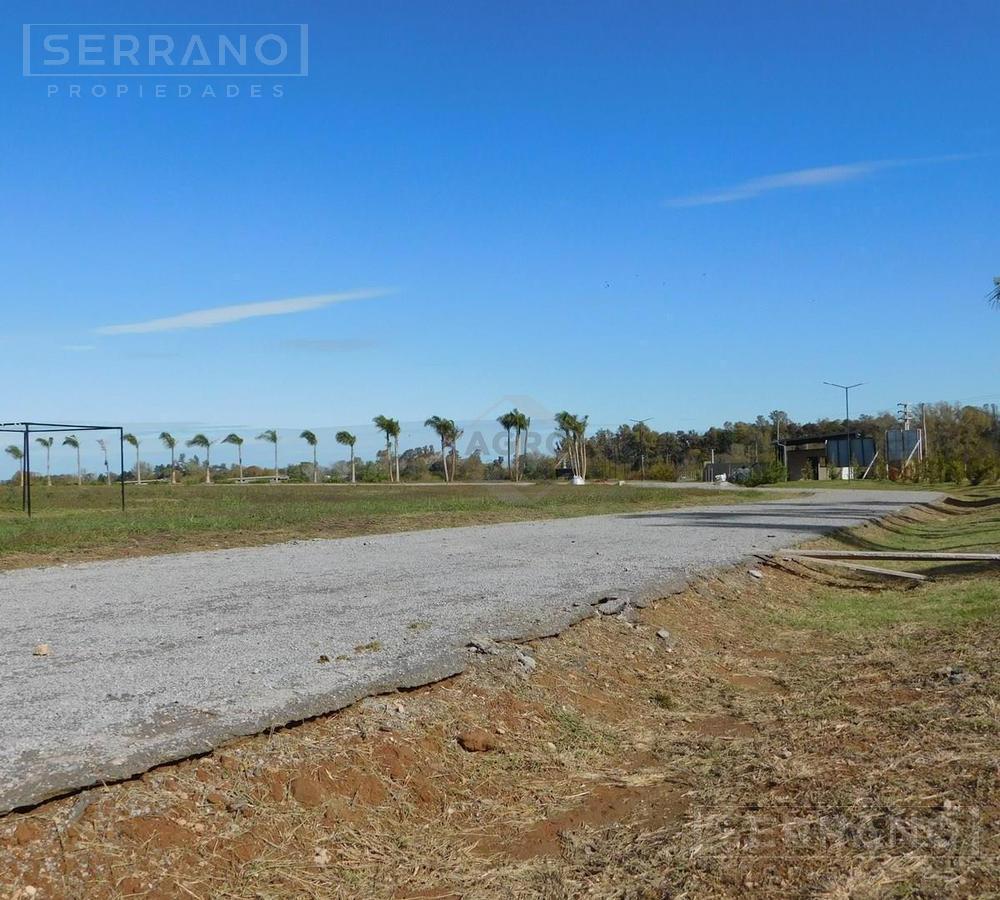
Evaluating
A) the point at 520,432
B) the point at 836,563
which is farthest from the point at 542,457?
the point at 836,563

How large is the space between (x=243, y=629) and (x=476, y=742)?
2.96 meters

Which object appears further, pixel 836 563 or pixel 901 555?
pixel 836 563

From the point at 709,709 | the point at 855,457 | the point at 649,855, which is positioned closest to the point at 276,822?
the point at 649,855

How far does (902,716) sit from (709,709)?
4.04 ft

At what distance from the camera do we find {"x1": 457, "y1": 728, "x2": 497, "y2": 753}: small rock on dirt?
5.26 meters

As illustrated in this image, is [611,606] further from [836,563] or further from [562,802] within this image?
[836,563]

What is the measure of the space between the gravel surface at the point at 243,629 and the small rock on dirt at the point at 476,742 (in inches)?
23.9

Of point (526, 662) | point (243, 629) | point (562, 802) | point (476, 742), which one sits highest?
point (243, 629)

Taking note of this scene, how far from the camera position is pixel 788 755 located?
17.3 ft

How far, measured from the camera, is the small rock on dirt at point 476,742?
17.3ft

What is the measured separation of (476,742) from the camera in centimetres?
530

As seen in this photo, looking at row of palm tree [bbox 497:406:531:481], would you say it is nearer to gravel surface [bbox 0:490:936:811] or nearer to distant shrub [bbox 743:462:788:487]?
distant shrub [bbox 743:462:788:487]

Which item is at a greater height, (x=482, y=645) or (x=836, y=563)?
(x=482, y=645)

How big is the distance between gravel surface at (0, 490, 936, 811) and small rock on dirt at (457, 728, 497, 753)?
0.61m
